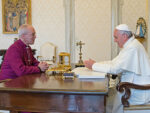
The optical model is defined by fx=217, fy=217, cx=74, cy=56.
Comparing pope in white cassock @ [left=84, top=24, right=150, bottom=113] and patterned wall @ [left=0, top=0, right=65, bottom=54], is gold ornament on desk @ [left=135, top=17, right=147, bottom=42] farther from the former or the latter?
pope in white cassock @ [left=84, top=24, right=150, bottom=113]

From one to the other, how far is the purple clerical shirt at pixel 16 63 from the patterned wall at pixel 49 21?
13.4 feet

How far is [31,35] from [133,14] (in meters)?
4.47

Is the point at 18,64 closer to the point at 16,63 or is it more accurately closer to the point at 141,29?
the point at 16,63

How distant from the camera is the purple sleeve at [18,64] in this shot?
248cm

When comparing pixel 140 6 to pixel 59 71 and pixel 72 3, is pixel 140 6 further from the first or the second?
pixel 59 71

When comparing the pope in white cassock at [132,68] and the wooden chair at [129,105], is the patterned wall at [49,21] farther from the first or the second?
the wooden chair at [129,105]

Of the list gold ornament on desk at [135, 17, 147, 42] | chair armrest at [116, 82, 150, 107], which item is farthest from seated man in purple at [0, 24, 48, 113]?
gold ornament on desk at [135, 17, 147, 42]

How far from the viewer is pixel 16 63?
2.48 meters

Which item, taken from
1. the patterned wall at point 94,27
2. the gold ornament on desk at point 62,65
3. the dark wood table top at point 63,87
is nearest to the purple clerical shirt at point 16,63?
the gold ornament on desk at point 62,65

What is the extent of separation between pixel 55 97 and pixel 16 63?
0.95 m

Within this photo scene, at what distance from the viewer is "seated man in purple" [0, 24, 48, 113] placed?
249cm

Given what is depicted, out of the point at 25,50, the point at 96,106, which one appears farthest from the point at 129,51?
the point at 25,50

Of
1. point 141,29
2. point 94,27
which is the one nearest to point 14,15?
point 94,27

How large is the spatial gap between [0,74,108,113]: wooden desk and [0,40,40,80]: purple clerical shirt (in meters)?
0.67
